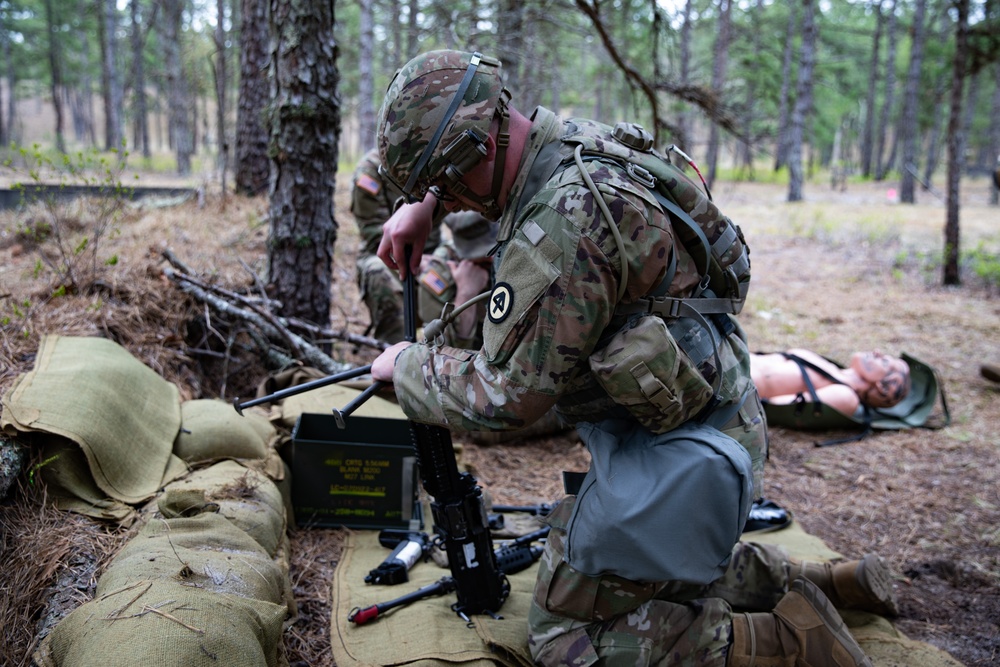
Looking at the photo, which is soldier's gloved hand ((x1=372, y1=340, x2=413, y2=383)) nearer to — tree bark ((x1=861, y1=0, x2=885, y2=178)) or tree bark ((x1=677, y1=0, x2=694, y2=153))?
tree bark ((x1=677, y1=0, x2=694, y2=153))

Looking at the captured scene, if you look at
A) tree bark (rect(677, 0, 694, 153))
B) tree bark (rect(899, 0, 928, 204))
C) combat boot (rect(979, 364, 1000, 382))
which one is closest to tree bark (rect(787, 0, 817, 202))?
tree bark (rect(899, 0, 928, 204))

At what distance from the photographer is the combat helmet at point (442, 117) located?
83.6 inches

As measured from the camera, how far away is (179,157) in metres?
20.0

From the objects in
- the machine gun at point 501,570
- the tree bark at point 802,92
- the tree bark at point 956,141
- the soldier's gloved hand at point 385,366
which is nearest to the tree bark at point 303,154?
the machine gun at point 501,570

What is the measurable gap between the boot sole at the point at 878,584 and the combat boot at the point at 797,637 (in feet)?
1.28

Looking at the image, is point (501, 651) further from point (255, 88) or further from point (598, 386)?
point (255, 88)

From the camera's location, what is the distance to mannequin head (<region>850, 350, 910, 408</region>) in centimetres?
497

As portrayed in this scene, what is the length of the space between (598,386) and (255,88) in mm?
7471

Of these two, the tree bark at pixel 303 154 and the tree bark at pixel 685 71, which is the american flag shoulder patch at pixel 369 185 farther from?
the tree bark at pixel 685 71

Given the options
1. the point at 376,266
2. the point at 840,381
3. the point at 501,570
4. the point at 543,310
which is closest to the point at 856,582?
the point at 501,570

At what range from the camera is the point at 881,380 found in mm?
4977

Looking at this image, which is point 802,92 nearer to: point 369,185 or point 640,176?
point 369,185

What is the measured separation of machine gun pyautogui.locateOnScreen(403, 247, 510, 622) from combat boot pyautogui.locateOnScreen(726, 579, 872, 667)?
0.88 m

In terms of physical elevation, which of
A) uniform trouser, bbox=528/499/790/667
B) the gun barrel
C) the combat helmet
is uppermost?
the combat helmet
